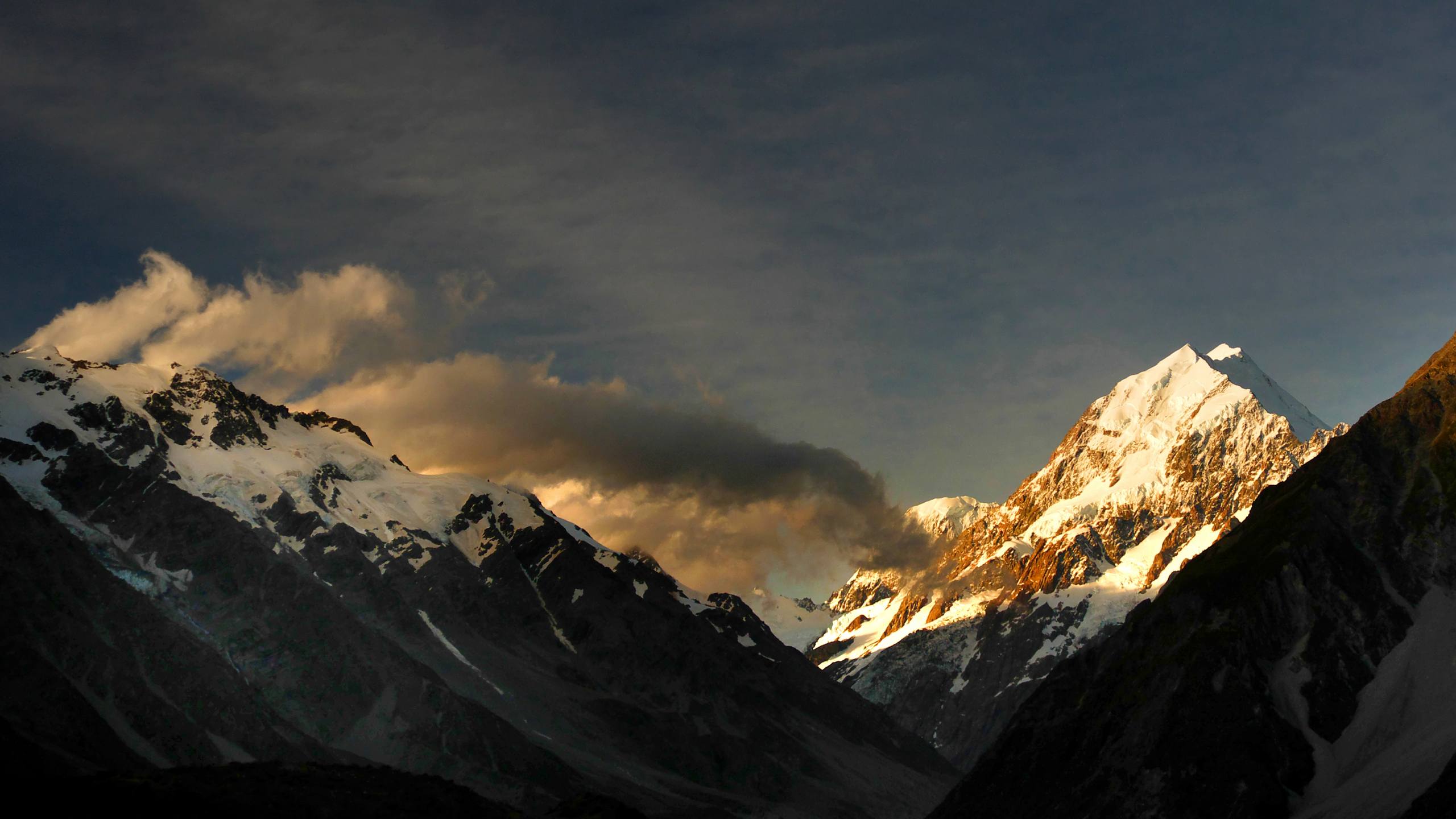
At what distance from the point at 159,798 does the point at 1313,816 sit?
155m

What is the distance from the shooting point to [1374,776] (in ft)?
653

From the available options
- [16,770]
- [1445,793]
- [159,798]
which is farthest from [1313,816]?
[16,770]

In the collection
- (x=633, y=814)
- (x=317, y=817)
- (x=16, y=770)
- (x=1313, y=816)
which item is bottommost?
(x=1313, y=816)

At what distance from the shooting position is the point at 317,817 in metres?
137

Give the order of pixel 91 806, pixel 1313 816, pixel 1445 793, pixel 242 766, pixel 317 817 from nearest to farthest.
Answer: pixel 91 806, pixel 317 817, pixel 242 766, pixel 1445 793, pixel 1313 816

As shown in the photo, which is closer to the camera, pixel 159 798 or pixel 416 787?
pixel 159 798

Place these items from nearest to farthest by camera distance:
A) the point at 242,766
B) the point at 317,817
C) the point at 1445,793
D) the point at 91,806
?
the point at 91,806 → the point at 317,817 → the point at 242,766 → the point at 1445,793

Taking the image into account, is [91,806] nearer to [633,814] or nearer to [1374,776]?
[633,814]

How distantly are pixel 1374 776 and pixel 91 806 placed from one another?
17051 centimetres

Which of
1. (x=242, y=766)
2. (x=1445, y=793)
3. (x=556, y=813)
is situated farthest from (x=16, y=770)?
(x=1445, y=793)

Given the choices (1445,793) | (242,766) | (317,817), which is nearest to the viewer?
(317,817)

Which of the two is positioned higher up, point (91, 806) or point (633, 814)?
point (91, 806)

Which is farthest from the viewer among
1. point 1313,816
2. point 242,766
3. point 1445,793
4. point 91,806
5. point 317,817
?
point 1313,816

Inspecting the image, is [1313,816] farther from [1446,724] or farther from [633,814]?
[633,814]
